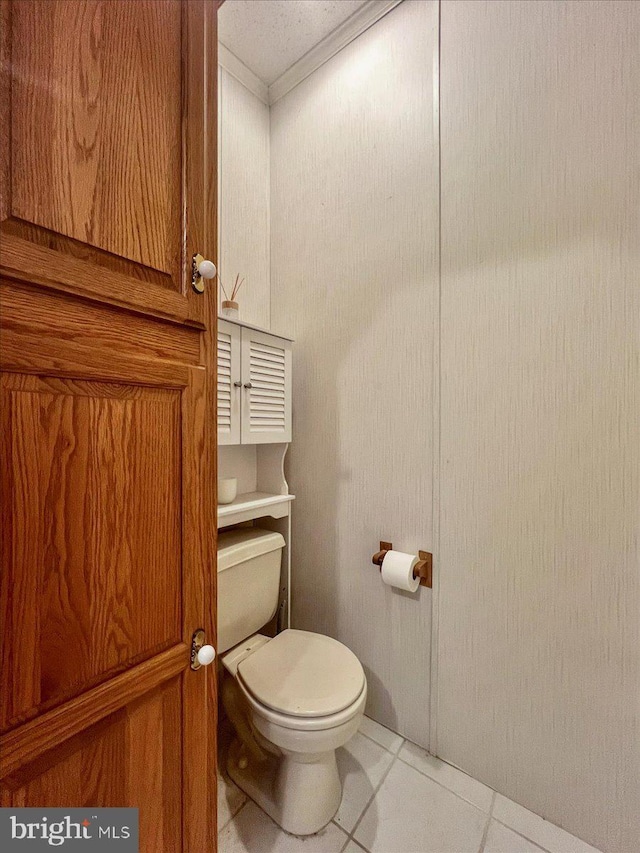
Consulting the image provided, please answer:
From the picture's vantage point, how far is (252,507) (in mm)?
1379

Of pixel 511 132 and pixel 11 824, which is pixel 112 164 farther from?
pixel 511 132

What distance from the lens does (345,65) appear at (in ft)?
4.91

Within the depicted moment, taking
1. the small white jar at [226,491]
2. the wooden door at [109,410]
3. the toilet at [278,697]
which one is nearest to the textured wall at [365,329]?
the toilet at [278,697]

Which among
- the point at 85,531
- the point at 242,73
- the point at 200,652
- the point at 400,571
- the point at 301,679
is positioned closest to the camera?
the point at 85,531

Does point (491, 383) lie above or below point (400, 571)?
above

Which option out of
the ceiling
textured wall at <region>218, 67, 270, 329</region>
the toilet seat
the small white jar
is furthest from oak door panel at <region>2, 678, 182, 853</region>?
the ceiling

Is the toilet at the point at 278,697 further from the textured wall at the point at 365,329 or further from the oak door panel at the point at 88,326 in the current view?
the oak door panel at the point at 88,326

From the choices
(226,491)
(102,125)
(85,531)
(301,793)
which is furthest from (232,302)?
(301,793)

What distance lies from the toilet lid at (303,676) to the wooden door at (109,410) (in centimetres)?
35

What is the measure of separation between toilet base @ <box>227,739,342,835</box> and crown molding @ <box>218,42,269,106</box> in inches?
99.8

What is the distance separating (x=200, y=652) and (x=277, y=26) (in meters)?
2.13

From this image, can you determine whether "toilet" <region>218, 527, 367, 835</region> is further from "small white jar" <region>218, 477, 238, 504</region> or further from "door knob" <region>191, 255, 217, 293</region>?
"door knob" <region>191, 255, 217, 293</region>

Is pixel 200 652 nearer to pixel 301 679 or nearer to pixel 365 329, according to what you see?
pixel 301 679

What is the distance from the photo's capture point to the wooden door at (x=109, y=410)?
0.48 m
